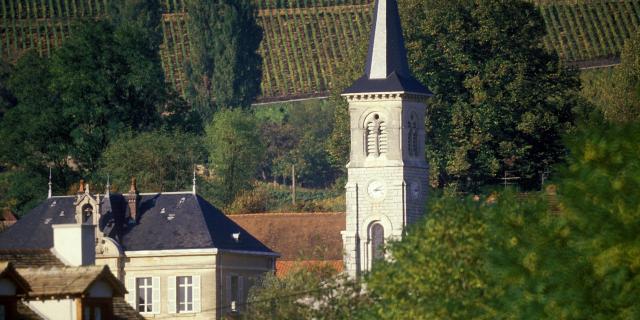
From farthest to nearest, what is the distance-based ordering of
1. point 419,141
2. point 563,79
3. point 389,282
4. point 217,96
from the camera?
1. point 217,96
2. point 563,79
3. point 419,141
4. point 389,282

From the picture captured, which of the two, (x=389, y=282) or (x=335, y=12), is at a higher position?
(x=335, y=12)

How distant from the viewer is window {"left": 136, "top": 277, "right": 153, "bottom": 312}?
315ft

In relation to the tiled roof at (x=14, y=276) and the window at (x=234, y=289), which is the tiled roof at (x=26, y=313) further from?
the window at (x=234, y=289)

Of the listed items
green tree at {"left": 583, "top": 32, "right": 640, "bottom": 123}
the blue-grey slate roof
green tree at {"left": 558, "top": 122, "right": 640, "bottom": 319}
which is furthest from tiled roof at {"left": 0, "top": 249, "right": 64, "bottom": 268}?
green tree at {"left": 583, "top": 32, "right": 640, "bottom": 123}

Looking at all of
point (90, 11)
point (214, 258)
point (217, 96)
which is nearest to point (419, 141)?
point (214, 258)

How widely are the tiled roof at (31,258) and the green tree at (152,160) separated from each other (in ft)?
157

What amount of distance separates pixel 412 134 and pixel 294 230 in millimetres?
9439

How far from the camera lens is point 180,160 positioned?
388ft

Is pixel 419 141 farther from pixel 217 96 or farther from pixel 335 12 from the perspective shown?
pixel 335 12

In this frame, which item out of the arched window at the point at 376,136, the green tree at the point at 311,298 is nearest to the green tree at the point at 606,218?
the green tree at the point at 311,298

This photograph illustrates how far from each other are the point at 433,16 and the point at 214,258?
25.0 metres

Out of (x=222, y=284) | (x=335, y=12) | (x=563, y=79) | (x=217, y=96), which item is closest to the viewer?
(x=222, y=284)

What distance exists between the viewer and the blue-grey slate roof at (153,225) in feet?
317

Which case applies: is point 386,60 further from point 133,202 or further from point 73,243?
point 73,243
